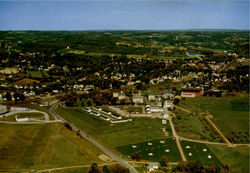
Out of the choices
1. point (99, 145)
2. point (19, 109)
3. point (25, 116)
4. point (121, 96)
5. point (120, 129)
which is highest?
point (121, 96)

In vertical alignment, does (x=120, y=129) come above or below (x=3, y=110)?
below

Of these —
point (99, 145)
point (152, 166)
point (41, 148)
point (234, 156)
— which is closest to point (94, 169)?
point (152, 166)

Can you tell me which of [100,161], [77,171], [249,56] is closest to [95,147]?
[100,161]

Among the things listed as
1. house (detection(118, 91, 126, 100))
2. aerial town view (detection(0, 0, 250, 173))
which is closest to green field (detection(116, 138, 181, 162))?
aerial town view (detection(0, 0, 250, 173))

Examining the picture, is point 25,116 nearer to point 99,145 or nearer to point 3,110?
point 3,110

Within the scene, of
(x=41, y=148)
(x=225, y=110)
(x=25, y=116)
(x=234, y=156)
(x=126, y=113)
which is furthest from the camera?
(x=225, y=110)

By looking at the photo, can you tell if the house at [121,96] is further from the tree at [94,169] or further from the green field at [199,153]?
the tree at [94,169]

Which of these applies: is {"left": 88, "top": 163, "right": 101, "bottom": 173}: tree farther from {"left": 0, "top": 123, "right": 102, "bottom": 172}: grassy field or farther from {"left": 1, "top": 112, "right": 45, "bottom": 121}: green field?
{"left": 1, "top": 112, "right": 45, "bottom": 121}: green field
